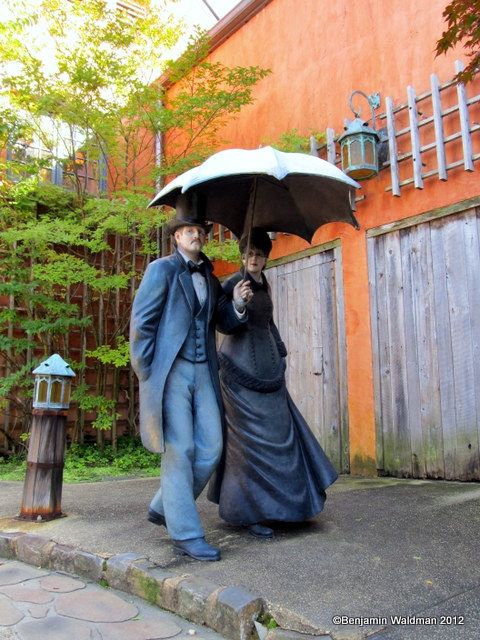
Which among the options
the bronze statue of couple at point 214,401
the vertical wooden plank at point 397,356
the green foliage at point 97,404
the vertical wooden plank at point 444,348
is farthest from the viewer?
the green foliage at point 97,404

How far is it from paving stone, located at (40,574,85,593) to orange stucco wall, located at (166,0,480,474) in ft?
10.8

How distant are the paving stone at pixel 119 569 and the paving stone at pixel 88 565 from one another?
0.06 m

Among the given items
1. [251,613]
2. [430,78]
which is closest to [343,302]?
[430,78]

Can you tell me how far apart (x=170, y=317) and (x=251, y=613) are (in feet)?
4.84

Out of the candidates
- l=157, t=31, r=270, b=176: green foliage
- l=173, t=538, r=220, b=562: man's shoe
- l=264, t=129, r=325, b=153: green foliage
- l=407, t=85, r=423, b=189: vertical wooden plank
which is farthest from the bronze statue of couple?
l=157, t=31, r=270, b=176: green foliage

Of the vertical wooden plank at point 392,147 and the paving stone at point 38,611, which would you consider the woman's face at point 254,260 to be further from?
the vertical wooden plank at point 392,147

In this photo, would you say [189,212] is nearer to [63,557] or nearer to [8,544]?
[63,557]

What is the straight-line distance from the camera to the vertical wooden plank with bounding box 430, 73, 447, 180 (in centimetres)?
488

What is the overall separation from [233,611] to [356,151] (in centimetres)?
439

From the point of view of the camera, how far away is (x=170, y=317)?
3002mm

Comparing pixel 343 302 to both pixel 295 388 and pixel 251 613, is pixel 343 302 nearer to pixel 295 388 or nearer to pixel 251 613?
pixel 295 388

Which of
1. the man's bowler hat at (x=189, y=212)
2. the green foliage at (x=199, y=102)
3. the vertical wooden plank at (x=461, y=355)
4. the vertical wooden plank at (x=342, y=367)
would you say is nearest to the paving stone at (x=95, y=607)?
the man's bowler hat at (x=189, y=212)

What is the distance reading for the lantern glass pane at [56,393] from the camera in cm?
400

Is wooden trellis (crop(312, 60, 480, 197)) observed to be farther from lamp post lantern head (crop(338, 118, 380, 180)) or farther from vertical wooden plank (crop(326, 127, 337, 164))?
vertical wooden plank (crop(326, 127, 337, 164))
